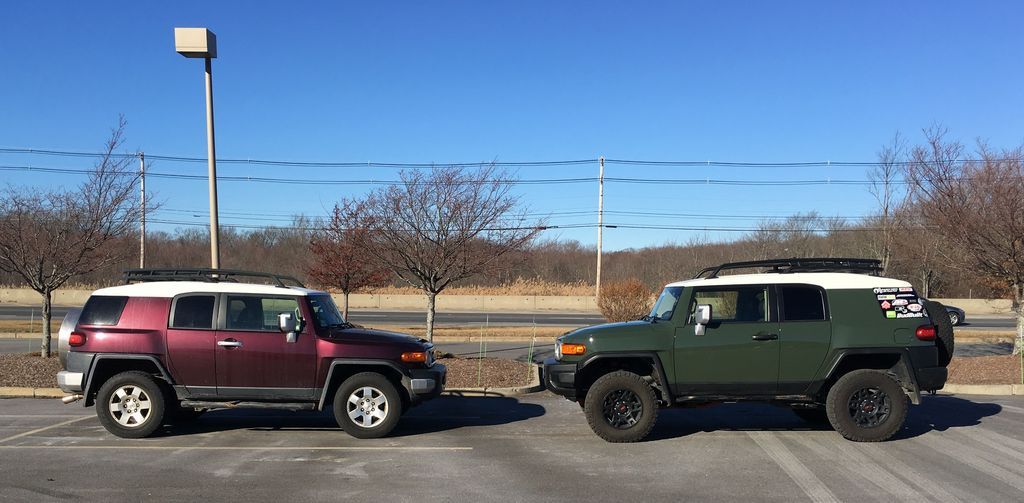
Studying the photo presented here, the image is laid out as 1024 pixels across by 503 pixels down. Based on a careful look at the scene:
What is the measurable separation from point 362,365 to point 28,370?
29.3 ft

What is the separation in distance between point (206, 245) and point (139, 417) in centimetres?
5343

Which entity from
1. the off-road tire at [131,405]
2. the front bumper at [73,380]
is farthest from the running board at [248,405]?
the front bumper at [73,380]

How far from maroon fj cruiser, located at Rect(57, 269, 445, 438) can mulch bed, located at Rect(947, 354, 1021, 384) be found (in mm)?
10176

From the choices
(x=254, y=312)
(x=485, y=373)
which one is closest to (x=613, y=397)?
(x=254, y=312)

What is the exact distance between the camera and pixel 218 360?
7867 millimetres

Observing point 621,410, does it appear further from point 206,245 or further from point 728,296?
point 206,245

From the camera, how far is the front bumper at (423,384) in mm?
7992

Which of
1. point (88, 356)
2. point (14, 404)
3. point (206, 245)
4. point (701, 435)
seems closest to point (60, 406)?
point (14, 404)

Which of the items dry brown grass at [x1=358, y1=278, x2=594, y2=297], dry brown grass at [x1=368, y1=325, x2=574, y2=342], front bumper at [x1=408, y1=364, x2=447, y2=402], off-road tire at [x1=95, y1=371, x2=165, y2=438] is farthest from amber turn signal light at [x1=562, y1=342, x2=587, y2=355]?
dry brown grass at [x1=358, y1=278, x2=594, y2=297]

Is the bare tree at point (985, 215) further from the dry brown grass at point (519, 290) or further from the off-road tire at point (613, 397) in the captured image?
the dry brown grass at point (519, 290)

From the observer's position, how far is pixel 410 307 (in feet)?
135

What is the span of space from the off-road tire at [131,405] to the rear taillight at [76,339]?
1.75 ft

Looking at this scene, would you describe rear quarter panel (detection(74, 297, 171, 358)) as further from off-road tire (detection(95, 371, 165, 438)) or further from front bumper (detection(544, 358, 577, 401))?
front bumper (detection(544, 358, 577, 401))

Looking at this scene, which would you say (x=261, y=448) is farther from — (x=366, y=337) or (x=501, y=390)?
(x=501, y=390)
